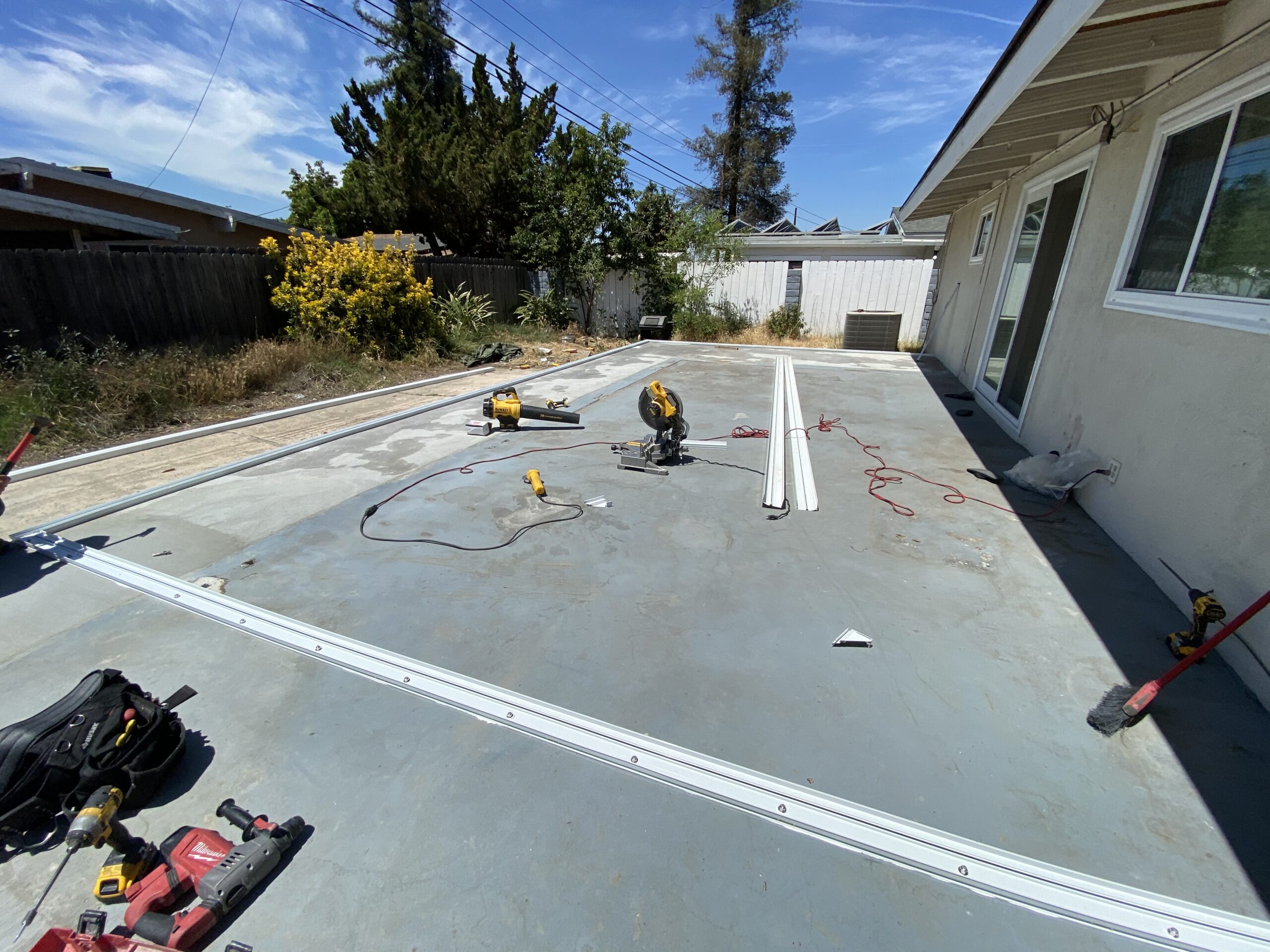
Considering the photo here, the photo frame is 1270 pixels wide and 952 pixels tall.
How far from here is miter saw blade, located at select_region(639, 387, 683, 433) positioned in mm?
3654

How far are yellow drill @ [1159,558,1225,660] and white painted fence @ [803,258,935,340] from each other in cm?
951

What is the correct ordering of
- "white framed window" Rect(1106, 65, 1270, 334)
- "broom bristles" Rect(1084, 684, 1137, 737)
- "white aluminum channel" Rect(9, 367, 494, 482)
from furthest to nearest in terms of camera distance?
"white aluminum channel" Rect(9, 367, 494, 482) < "white framed window" Rect(1106, 65, 1270, 334) < "broom bristles" Rect(1084, 684, 1137, 737)

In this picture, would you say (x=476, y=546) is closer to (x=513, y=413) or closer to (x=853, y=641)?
(x=853, y=641)

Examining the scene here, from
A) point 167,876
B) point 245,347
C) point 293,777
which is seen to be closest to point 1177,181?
point 293,777

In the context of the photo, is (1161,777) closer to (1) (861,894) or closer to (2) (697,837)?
(1) (861,894)

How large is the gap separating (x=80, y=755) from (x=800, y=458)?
3902mm

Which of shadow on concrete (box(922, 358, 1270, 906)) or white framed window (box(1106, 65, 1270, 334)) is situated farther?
white framed window (box(1106, 65, 1270, 334))

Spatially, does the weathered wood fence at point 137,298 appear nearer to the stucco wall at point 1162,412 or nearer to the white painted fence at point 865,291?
the stucco wall at point 1162,412

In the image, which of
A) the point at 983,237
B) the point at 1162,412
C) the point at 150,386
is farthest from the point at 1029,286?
the point at 150,386

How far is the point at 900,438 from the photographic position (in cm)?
458

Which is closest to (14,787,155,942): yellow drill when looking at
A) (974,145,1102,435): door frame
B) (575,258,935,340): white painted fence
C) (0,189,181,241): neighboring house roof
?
(974,145,1102,435): door frame

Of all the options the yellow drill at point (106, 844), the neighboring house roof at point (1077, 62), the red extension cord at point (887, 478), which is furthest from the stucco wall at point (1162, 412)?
the yellow drill at point (106, 844)

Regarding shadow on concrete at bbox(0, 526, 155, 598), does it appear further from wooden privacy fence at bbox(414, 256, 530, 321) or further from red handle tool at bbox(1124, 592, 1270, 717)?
wooden privacy fence at bbox(414, 256, 530, 321)

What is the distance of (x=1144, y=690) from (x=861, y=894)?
1.22 meters
